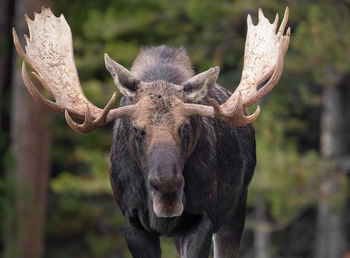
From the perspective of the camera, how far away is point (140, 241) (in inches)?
265

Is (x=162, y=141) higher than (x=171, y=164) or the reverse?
higher

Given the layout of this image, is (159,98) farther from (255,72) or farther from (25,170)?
(25,170)

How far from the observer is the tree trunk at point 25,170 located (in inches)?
744

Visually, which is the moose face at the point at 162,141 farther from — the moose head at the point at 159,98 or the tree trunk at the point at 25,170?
the tree trunk at the point at 25,170

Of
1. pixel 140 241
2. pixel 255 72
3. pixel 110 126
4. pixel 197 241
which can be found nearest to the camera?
pixel 197 241

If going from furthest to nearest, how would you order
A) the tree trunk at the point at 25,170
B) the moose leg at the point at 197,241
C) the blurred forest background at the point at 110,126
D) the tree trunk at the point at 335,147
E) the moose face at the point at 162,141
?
the tree trunk at the point at 335,147 < the tree trunk at the point at 25,170 < the blurred forest background at the point at 110,126 < the moose leg at the point at 197,241 < the moose face at the point at 162,141

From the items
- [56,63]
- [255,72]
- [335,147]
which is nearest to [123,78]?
[56,63]

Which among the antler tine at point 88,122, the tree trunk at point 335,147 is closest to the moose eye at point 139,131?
the antler tine at point 88,122

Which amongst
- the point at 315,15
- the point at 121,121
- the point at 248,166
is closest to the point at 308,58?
the point at 315,15

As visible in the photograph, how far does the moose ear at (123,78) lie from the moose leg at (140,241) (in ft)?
3.39

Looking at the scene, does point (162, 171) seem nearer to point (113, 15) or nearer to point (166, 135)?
point (166, 135)

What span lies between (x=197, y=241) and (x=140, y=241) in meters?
0.45

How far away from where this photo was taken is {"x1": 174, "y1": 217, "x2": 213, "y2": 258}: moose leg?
661cm

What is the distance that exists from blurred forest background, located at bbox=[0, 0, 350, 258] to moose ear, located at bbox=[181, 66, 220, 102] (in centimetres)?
795
